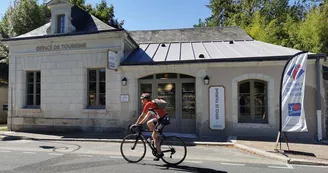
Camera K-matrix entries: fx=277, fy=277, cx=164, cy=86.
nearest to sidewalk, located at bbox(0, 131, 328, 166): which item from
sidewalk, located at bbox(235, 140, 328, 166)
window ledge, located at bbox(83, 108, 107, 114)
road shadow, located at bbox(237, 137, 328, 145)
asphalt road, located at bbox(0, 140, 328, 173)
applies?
sidewalk, located at bbox(235, 140, 328, 166)

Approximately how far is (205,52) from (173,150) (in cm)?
725

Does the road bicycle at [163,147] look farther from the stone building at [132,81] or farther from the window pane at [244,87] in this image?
the window pane at [244,87]

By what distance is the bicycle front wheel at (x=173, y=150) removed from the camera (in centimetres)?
672

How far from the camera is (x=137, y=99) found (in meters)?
12.6

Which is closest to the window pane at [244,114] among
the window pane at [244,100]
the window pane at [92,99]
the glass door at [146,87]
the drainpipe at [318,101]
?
the window pane at [244,100]

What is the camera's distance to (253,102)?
11711 millimetres

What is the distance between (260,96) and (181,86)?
11.2ft

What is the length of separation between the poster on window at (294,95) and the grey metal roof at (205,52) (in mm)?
2665

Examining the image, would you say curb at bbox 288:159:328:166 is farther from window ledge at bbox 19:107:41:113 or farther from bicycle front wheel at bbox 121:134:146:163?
window ledge at bbox 19:107:41:113

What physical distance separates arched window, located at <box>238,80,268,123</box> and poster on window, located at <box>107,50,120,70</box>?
17.8ft

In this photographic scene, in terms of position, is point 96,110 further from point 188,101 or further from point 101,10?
point 101,10

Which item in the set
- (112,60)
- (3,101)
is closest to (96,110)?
(112,60)

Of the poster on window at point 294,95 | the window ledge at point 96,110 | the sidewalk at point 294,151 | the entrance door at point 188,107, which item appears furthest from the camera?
the window ledge at point 96,110

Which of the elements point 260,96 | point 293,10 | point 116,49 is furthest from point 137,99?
point 293,10
